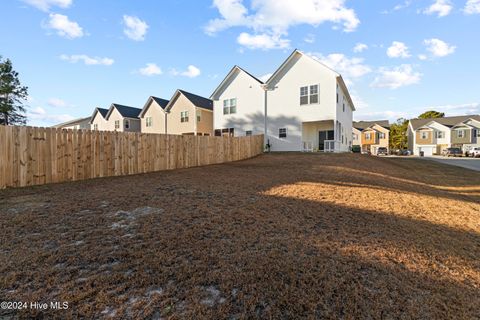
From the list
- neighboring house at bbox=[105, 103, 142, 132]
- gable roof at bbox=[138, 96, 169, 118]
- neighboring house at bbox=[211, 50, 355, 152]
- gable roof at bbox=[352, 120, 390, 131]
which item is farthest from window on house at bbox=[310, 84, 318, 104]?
gable roof at bbox=[352, 120, 390, 131]

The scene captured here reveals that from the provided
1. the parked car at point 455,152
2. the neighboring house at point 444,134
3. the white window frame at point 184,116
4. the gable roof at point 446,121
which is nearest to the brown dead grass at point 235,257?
the white window frame at point 184,116

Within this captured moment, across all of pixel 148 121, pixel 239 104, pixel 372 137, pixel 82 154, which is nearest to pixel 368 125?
pixel 372 137

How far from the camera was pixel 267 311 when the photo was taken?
2.02 metres

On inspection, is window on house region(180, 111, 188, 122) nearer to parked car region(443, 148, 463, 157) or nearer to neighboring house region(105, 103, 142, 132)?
neighboring house region(105, 103, 142, 132)

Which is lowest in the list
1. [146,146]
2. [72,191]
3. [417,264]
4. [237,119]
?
[417,264]

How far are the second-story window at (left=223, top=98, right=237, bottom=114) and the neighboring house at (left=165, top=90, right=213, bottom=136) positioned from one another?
5649 mm

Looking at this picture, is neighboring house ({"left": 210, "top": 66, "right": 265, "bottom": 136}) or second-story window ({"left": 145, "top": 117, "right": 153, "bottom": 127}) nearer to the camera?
neighboring house ({"left": 210, "top": 66, "right": 265, "bottom": 136})

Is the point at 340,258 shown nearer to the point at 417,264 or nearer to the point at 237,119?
the point at 417,264

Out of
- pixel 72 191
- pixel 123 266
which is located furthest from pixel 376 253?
pixel 72 191

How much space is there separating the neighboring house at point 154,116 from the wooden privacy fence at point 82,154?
20.0 m

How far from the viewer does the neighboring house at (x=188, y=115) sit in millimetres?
28047

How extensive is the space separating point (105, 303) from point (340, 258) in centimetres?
257

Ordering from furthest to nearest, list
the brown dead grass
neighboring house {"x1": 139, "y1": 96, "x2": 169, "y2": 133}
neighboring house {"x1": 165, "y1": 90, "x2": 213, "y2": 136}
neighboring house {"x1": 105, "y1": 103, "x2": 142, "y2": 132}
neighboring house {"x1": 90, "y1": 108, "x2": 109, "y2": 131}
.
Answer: neighboring house {"x1": 90, "y1": 108, "x2": 109, "y2": 131}, neighboring house {"x1": 105, "y1": 103, "x2": 142, "y2": 132}, neighboring house {"x1": 139, "y1": 96, "x2": 169, "y2": 133}, neighboring house {"x1": 165, "y1": 90, "x2": 213, "y2": 136}, the brown dead grass

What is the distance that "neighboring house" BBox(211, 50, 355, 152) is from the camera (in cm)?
1905
